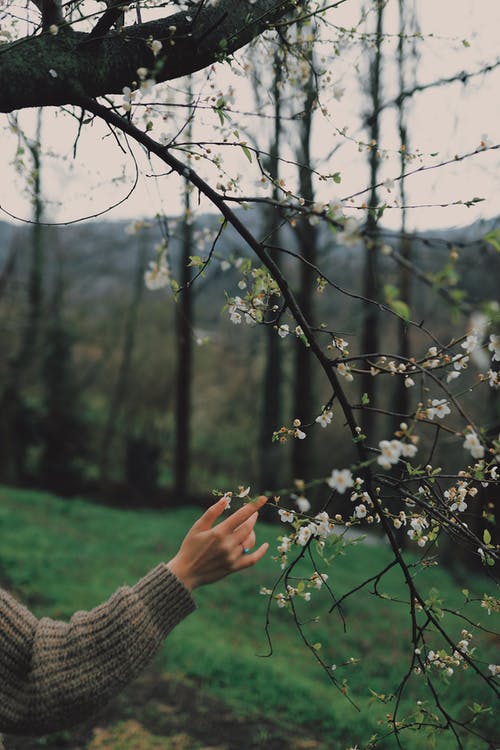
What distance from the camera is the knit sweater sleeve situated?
1522mm

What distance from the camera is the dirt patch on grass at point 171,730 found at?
359 centimetres

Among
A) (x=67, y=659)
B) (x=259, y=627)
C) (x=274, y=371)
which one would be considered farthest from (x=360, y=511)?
(x=274, y=371)

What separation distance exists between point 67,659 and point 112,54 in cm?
169

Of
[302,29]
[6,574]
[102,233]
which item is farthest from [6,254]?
[302,29]

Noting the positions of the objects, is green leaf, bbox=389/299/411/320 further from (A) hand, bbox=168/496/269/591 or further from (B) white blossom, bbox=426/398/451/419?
(A) hand, bbox=168/496/269/591

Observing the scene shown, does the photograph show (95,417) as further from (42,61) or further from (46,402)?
(42,61)

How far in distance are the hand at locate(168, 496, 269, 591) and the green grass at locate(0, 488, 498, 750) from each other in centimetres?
24

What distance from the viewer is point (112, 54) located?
173 cm

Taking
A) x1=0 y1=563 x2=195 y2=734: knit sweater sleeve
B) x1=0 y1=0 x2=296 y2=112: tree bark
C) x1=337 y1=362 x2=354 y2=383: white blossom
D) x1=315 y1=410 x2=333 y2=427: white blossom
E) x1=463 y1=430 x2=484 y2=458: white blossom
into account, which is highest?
x1=0 y1=0 x2=296 y2=112: tree bark

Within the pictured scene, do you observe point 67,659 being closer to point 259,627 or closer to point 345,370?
point 345,370

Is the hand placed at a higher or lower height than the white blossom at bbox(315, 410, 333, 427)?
lower

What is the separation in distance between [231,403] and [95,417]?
4262 mm

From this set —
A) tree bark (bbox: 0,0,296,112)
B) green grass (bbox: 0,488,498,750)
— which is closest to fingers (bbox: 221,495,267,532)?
green grass (bbox: 0,488,498,750)

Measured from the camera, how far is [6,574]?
6477mm
